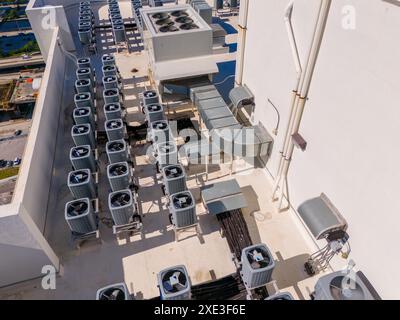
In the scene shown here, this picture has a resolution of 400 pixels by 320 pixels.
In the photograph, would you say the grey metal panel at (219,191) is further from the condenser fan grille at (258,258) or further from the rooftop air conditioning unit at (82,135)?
the rooftop air conditioning unit at (82,135)

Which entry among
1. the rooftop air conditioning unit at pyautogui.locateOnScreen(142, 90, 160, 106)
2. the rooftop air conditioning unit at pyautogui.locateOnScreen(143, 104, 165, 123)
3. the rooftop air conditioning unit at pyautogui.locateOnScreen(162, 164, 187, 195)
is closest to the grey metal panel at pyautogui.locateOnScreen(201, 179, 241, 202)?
the rooftop air conditioning unit at pyautogui.locateOnScreen(162, 164, 187, 195)

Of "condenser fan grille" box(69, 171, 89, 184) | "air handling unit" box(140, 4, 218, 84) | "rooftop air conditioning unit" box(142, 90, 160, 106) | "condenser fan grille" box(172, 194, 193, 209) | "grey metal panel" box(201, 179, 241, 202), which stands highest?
"air handling unit" box(140, 4, 218, 84)

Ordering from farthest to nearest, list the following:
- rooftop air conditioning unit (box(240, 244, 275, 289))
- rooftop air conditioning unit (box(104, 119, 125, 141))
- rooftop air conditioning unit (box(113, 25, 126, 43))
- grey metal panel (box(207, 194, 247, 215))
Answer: rooftop air conditioning unit (box(113, 25, 126, 43))
rooftop air conditioning unit (box(104, 119, 125, 141))
grey metal panel (box(207, 194, 247, 215))
rooftop air conditioning unit (box(240, 244, 275, 289))

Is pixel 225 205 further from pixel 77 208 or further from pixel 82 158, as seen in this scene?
pixel 82 158

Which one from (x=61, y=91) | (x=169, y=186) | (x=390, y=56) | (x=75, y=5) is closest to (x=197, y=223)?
(x=169, y=186)

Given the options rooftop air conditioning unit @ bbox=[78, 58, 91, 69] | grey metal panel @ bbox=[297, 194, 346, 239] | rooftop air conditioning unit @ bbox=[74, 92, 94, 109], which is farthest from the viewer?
rooftop air conditioning unit @ bbox=[78, 58, 91, 69]

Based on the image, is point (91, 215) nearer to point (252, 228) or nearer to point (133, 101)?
point (252, 228)

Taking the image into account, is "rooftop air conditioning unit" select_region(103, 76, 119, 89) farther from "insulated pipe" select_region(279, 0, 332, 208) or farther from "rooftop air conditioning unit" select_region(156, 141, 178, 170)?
"insulated pipe" select_region(279, 0, 332, 208)
